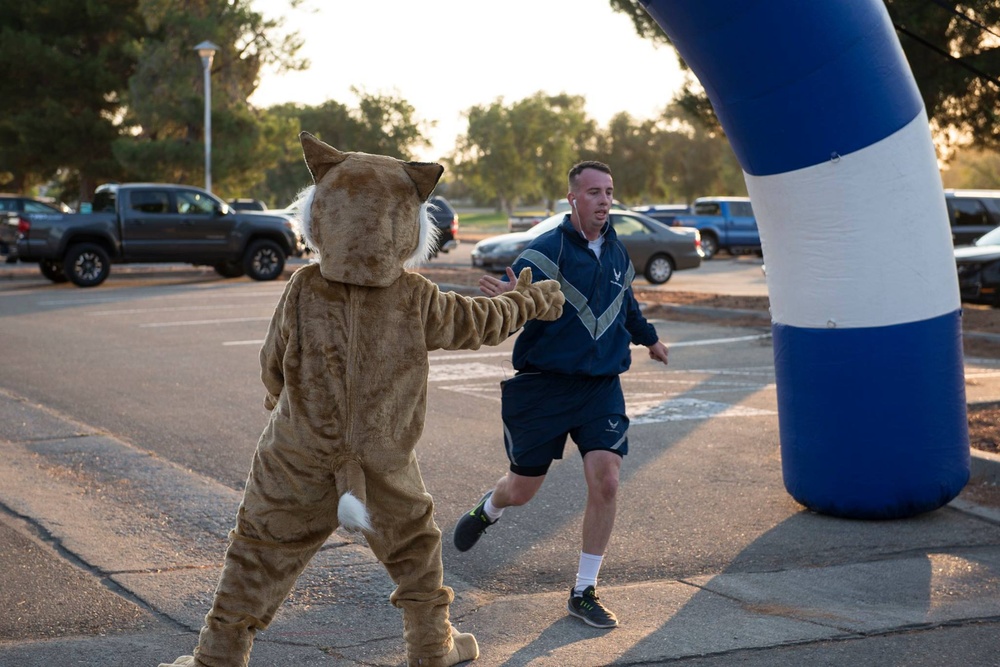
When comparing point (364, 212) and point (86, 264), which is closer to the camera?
point (364, 212)

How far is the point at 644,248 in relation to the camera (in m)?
25.1

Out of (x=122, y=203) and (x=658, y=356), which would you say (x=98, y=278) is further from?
(x=658, y=356)

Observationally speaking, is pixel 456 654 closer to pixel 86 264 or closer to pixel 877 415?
pixel 877 415

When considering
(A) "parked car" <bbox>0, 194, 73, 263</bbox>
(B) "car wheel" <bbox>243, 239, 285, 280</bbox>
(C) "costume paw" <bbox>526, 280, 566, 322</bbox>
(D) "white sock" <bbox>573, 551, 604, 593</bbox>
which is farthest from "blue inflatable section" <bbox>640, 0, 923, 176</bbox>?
(A) "parked car" <bbox>0, 194, 73, 263</bbox>

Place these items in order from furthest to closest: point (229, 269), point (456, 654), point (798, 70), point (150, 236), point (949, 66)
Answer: point (229, 269) → point (150, 236) → point (949, 66) → point (798, 70) → point (456, 654)

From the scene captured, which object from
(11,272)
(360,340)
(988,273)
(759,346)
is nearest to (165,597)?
(360,340)

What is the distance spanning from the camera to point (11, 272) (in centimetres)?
2645

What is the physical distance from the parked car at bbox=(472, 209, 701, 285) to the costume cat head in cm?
2078

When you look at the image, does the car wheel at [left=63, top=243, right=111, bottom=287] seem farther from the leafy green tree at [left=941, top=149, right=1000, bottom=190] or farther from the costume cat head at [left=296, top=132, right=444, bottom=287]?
the leafy green tree at [left=941, top=149, right=1000, bottom=190]

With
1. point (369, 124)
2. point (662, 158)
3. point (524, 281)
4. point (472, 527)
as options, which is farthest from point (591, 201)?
point (662, 158)

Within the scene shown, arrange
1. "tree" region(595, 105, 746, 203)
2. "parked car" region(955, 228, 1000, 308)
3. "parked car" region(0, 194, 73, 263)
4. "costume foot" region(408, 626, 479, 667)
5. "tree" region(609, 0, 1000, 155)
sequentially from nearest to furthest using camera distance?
"costume foot" region(408, 626, 479, 667), "parked car" region(955, 228, 1000, 308), "tree" region(609, 0, 1000, 155), "parked car" region(0, 194, 73, 263), "tree" region(595, 105, 746, 203)

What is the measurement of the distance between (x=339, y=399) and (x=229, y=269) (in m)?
22.5

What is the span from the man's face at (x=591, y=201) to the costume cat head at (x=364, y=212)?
122cm

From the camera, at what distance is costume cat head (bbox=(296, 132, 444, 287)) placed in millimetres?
3887
